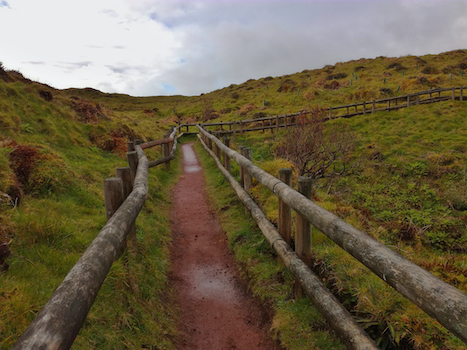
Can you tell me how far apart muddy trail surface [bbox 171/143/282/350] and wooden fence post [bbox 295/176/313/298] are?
28.4 inches

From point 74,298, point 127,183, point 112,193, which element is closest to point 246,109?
point 127,183

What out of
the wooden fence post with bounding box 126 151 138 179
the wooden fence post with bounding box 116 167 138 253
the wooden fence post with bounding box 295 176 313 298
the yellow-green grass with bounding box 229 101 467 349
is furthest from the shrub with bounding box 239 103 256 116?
the wooden fence post with bounding box 295 176 313 298

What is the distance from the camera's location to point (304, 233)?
3.52m

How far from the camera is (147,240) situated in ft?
16.4

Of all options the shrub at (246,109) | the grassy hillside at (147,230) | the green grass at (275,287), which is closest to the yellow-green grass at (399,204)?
the grassy hillside at (147,230)

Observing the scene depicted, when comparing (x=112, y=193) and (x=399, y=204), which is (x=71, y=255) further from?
(x=399, y=204)

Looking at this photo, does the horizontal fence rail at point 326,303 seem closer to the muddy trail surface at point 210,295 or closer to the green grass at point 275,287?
the green grass at point 275,287

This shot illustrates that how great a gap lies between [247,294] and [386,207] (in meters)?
7.57

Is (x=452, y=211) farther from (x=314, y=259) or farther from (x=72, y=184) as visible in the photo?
(x=72, y=184)

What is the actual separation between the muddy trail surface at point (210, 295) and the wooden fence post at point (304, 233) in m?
0.72

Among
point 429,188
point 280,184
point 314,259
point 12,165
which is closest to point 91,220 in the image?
point 12,165

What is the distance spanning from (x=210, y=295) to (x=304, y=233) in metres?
1.77

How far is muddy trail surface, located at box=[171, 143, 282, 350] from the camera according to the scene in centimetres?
344

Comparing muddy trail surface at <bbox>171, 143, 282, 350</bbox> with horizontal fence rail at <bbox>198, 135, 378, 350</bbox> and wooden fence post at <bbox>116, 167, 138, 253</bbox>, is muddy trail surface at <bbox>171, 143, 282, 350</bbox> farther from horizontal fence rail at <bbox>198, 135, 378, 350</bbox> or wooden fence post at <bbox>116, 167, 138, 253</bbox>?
wooden fence post at <bbox>116, 167, 138, 253</bbox>
